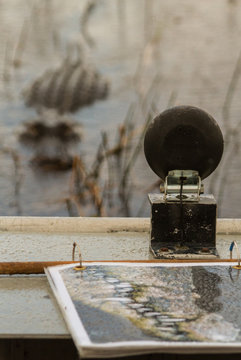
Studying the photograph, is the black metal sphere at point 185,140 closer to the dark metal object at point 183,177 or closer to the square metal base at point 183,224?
the dark metal object at point 183,177

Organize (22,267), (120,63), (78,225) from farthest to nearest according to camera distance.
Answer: (120,63) → (78,225) → (22,267)

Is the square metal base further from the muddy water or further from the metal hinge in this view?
the muddy water

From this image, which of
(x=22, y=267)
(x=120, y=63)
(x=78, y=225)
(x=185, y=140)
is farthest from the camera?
(x=120, y=63)

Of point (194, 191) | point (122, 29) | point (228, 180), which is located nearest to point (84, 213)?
point (228, 180)

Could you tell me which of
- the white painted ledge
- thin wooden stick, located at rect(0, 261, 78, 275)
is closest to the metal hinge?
the white painted ledge

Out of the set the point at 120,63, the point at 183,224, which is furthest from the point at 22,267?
the point at 120,63

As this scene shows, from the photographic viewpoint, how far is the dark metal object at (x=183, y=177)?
1408mm

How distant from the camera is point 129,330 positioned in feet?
3.04

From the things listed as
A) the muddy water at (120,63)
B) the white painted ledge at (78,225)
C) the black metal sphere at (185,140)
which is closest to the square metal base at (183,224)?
the black metal sphere at (185,140)

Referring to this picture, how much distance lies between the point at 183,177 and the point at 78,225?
425mm

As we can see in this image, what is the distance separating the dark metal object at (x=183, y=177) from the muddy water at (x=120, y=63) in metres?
0.84

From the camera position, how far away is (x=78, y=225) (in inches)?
67.7

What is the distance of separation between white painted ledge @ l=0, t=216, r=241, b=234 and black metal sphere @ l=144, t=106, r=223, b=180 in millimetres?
342

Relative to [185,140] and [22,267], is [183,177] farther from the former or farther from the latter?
[22,267]
